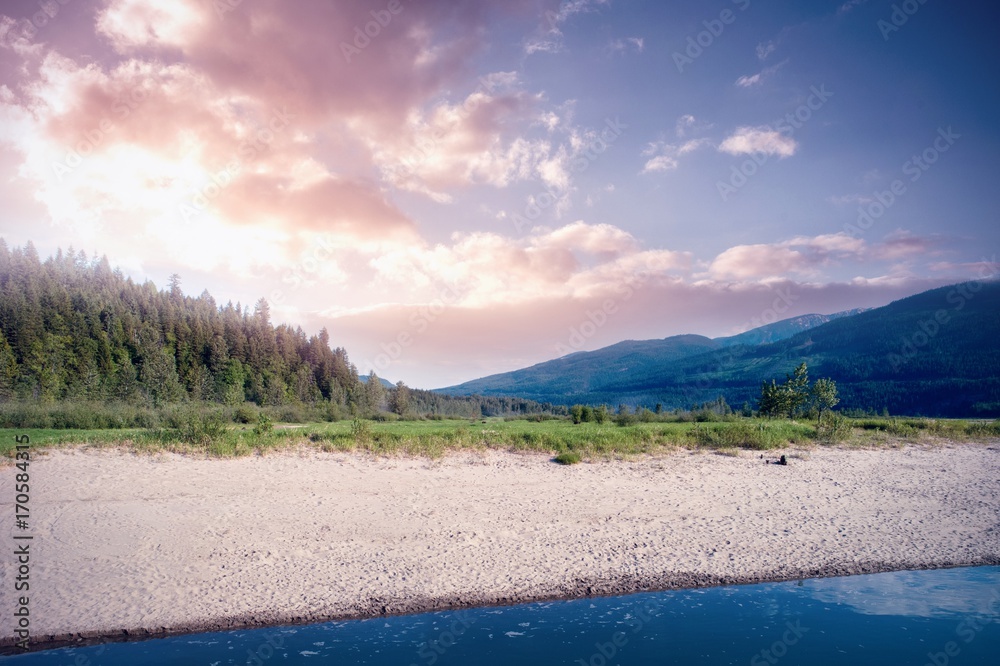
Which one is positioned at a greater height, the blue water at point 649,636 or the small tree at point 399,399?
the small tree at point 399,399

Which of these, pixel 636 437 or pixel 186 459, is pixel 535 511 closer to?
pixel 636 437

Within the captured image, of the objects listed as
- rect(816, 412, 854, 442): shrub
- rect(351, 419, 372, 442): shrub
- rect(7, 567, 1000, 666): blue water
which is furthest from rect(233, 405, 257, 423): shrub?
rect(816, 412, 854, 442): shrub

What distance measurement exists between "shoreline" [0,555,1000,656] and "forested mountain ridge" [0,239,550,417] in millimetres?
52356

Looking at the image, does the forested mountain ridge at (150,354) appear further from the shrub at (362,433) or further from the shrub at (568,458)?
the shrub at (568,458)

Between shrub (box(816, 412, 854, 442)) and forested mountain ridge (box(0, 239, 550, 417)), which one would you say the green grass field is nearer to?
shrub (box(816, 412, 854, 442))

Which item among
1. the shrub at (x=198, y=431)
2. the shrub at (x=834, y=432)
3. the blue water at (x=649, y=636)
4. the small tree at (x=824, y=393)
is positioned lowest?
the blue water at (x=649, y=636)

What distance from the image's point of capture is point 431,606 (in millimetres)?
11883

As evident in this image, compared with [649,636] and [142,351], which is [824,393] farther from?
[142,351]

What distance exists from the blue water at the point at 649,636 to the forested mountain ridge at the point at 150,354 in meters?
53.3

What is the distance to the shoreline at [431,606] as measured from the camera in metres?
10.3

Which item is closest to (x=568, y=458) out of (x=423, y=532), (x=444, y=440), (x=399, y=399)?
(x=444, y=440)

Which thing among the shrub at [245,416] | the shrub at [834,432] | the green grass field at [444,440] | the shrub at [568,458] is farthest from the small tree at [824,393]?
the shrub at [245,416]

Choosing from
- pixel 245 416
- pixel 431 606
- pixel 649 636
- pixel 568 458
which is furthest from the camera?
pixel 245 416

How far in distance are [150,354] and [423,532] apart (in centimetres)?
8932
